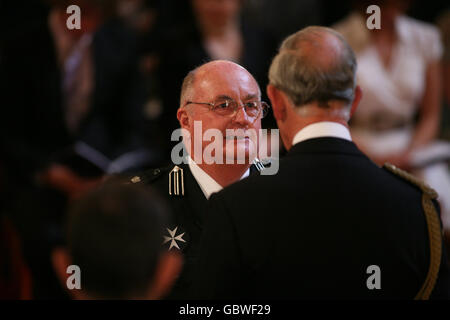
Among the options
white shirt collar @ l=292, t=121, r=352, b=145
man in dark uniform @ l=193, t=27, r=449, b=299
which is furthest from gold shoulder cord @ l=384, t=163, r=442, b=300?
white shirt collar @ l=292, t=121, r=352, b=145

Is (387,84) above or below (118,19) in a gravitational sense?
below

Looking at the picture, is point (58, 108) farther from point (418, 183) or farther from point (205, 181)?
point (418, 183)

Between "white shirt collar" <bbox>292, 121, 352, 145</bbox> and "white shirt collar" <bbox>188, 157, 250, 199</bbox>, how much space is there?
1.23 ft

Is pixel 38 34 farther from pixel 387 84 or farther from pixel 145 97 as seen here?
pixel 387 84

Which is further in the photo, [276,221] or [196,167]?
[196,167]

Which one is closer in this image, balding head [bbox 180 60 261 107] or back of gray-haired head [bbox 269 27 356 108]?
back of gray-haired head [bbox 269 27 356 108]

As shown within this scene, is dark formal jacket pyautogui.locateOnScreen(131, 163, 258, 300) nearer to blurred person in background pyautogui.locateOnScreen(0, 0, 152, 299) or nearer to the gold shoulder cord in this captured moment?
the gold shoulder cord

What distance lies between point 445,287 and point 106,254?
83cm

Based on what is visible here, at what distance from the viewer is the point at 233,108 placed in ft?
6.78

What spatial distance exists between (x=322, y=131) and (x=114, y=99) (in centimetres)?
213

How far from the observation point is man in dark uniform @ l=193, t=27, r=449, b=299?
1679 mm

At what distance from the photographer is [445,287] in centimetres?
177

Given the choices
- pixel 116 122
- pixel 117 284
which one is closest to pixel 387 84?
pixel 116 122

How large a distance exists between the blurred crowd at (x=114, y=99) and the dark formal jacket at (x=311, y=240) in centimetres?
160
